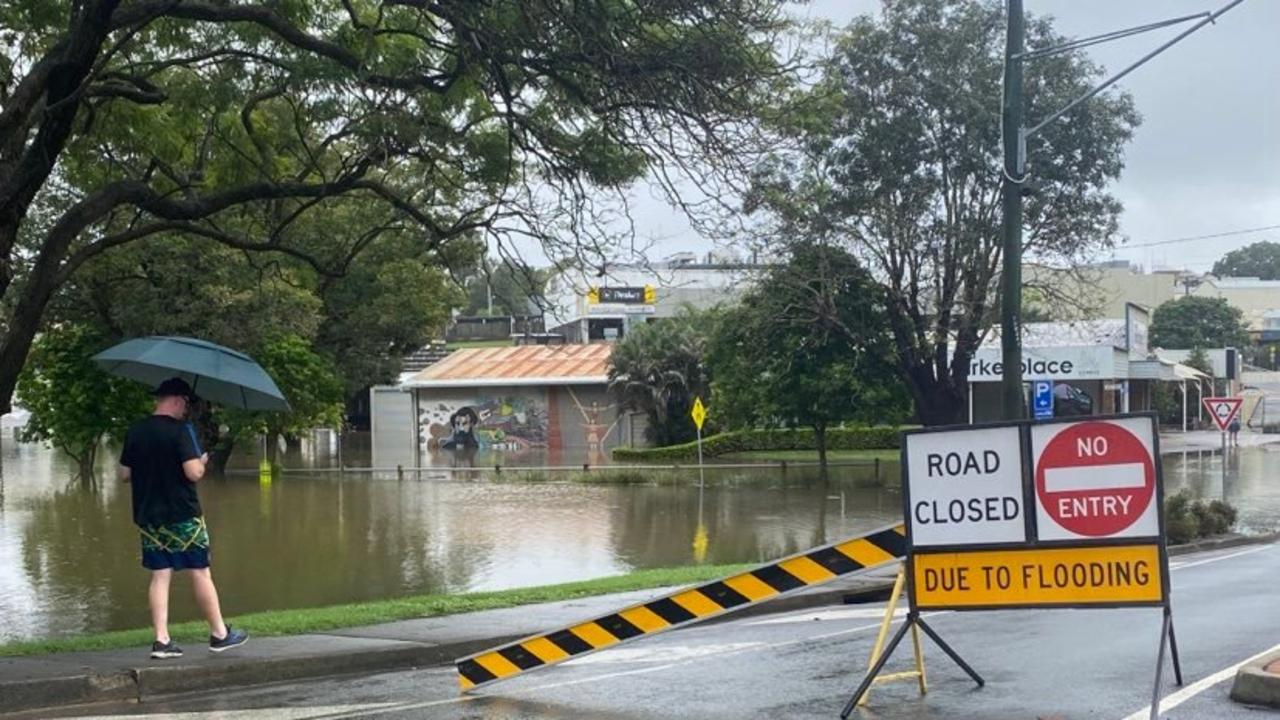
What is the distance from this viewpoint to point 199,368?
9.30 metres

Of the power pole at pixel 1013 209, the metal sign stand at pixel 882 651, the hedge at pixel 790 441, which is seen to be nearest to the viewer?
the metal sign stand at pixel 882 651

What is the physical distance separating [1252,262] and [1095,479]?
166m

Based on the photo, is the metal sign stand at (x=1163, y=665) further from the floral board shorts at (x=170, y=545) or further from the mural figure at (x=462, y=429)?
the mural figure at (x=462, y=429)

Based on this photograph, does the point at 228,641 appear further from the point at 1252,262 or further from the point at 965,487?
the point at 1252,262

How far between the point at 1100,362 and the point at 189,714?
4596 centimetres

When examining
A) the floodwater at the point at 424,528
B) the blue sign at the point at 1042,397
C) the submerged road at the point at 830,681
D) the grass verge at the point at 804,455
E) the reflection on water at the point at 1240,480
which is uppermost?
the blue sign at the point at 1042,397

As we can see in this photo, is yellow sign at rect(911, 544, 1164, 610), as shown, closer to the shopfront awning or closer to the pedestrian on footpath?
the pedestrian on footpath

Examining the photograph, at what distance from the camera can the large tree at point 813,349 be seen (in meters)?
38.0

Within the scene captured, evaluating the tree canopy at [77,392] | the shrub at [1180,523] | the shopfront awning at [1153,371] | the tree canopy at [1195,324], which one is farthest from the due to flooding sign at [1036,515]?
the tree canopy at [1195,324]

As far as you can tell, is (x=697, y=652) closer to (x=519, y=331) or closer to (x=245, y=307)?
(x=245, y=307)

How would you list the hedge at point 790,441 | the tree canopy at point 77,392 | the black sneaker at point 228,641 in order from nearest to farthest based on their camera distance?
the black sneaker at point 228,641
the tree canopy at point 77,392
the hedge at point 790,441

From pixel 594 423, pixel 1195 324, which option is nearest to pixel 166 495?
pixel 594 423

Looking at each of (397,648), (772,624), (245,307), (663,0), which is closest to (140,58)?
(663,0)

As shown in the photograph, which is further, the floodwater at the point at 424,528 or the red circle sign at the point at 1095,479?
the floodwater at the point at 424,528
